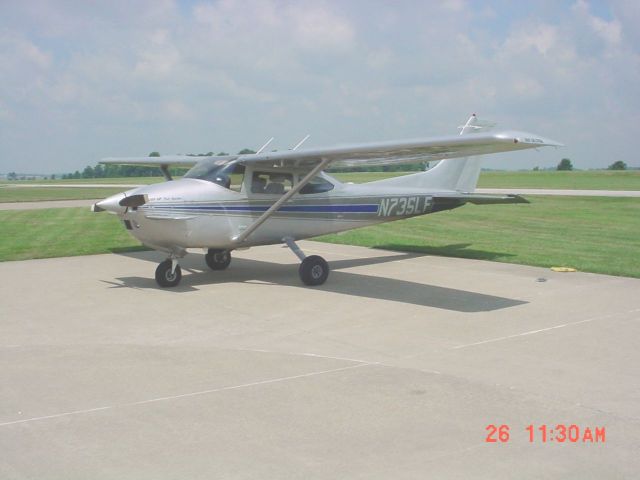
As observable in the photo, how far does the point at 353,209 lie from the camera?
1347cm

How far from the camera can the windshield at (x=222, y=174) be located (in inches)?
472

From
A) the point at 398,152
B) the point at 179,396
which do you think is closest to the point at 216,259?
the point at 398,152

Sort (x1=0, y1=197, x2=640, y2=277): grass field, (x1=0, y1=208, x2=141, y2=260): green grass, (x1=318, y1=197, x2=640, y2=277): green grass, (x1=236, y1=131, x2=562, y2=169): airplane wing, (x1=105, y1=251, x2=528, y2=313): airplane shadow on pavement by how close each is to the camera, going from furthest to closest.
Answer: (x1=0, y1=208, x2=141, y2=260): green grass < (x1=0, y1=197, x2=640, y2=277): grass field < (x1=318, y1=197, x2=640, y2=277): green grass < (x1=105, y1=251, x2=528, y2=313): airplane shadow on pavement < (x1=236, y1=131, x2=562, y2=169): airplane wing

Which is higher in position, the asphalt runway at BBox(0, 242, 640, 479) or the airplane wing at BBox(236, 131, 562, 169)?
the airplane wing at BBox(236, 131, 562, 169)

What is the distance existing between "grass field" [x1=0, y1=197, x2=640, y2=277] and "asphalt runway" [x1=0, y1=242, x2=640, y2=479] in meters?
2.64

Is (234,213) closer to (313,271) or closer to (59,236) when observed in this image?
(313,271)

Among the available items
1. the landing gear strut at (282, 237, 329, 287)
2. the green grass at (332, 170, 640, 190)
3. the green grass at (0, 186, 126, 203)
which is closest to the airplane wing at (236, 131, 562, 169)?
the landing gear strut at (282, 237, 329, 287)

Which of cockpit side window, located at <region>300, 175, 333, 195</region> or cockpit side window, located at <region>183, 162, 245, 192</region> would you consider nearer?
cockpit side window, located at <region>183, 162, 245, 192</region>

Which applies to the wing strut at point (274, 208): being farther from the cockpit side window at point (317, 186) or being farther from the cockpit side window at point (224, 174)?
the cockpit side window at point (317, 186)

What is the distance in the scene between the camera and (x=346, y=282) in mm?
12055

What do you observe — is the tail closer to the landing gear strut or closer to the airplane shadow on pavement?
the airplane shadow on pavement

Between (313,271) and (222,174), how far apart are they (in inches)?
93.3

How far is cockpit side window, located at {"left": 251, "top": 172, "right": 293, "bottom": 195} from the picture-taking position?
40.4ft
